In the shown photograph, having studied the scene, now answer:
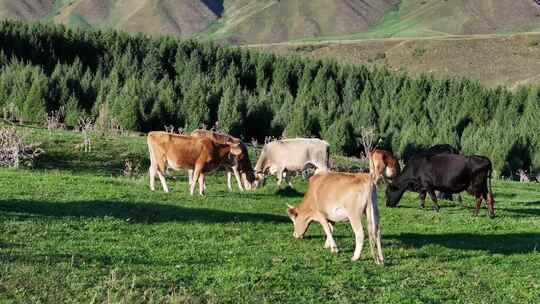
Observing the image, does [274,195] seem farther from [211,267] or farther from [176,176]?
[211,267]

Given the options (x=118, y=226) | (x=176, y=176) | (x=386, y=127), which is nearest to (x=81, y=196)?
(x=118, y=226)

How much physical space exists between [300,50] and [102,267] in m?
117

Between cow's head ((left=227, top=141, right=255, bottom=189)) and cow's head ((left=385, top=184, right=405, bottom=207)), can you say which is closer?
cow's head ((left=385, top=184, right=405, bottom=207))

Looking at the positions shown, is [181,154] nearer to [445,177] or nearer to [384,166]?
[384,166]

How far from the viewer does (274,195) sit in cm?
1919

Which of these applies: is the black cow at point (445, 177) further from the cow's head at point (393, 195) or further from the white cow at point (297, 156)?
the white cow at point (297, 156)

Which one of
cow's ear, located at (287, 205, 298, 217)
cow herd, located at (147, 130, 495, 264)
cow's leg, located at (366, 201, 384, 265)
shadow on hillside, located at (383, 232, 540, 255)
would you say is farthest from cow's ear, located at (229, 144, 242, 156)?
cow's leg, located at (366, 201, 384, 265)

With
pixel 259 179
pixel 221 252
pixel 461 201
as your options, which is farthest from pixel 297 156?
pixel 221 252

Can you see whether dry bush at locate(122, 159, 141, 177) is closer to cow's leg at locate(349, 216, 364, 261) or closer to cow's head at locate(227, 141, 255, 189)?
cow's head at locate(227, 141, 255, 189)

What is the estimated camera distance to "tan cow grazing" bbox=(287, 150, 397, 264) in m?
10.8

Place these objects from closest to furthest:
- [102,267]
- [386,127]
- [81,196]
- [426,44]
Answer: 1. [102,267]
2. [81,196]
3. [386,127]
4. [426,44]

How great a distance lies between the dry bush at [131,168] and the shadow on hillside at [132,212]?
762 centimetres

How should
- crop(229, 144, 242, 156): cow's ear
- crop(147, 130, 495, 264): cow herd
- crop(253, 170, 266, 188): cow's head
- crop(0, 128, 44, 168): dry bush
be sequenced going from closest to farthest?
crop(147, 130, 495, 264): cow herd
crop(229, 144, 242, 156): cow's ear
crop(253, 170, 266, 188): cow's head
crop(0, 128, 44, 168): dry bush

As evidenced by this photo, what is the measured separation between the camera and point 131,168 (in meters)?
23.4
